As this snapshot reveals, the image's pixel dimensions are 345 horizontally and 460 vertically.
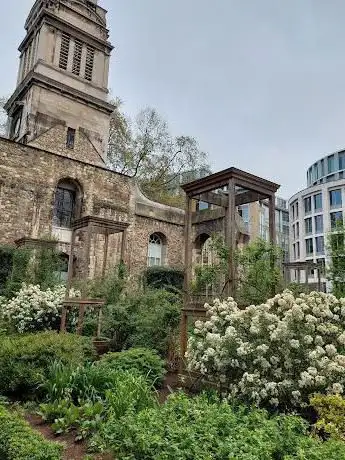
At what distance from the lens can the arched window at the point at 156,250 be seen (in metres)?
20.1

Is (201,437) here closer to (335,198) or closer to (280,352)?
(280,352)

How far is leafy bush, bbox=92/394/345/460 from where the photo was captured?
276cm

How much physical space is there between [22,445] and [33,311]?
679 centimetres

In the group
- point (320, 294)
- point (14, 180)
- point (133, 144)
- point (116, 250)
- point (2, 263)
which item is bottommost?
point (320, 294)

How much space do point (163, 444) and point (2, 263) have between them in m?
12.9

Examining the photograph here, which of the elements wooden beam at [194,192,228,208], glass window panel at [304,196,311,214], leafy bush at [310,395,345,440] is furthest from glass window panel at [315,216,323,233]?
leafy bush at [310,395,345,440]

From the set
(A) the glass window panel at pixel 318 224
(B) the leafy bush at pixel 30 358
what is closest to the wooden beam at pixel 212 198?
(B) the leafy bush at pixel 30 358

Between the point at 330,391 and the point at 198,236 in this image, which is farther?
the point at 198,236

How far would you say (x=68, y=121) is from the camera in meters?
20.5

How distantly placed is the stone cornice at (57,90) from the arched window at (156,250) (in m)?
8.28

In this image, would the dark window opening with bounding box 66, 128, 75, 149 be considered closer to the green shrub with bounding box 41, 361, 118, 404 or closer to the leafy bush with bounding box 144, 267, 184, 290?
the leafy bush with bounding box 144, 267, 184, 290

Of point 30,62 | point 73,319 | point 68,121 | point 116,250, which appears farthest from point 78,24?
point 73,319

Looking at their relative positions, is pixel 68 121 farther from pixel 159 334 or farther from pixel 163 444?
pixel 163 444

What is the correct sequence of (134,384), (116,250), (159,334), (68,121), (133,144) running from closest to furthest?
(134,384), (159,334), (116,250), (68,121), (133,144)
